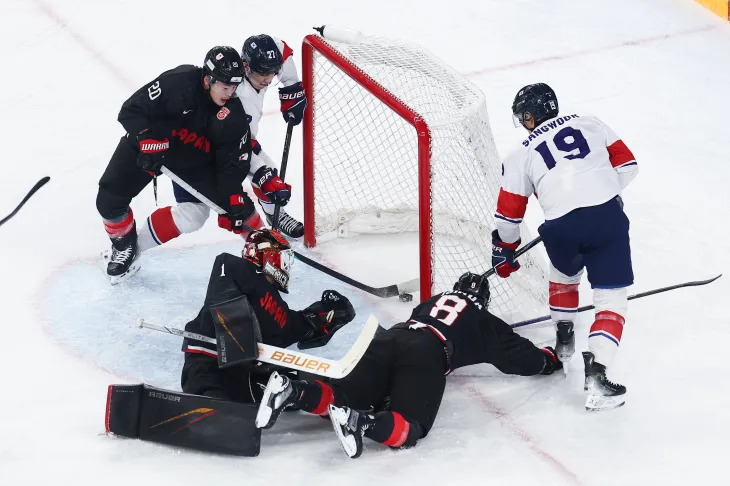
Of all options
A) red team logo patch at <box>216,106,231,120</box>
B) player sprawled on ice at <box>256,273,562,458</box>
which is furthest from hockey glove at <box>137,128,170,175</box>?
player sprawled on ice at <box>256,273,562,458</box>

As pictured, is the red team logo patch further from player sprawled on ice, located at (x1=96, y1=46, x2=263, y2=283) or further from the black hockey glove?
the black hockey glove

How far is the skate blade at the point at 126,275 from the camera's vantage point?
4.55m

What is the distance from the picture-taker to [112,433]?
3.52 m

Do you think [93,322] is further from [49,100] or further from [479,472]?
[49,100]

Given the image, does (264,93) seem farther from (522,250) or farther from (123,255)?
(522,250)

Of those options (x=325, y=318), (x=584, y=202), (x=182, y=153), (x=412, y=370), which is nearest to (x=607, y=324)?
(x=584, y=202)

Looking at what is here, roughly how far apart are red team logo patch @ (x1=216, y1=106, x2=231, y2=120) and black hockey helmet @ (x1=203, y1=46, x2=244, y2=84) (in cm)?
18

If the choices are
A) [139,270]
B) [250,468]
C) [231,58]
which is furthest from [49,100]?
[250,468]

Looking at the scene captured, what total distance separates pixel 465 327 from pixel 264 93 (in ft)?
4.96

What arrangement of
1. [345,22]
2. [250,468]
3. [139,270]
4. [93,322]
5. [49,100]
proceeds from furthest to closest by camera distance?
1. [345,22]
2. [49,100]
3. [139,270]
4. [93,322]
5. [250,468]

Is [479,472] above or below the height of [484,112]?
below

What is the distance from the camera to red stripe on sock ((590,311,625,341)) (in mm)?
3787

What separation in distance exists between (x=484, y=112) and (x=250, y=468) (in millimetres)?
1719

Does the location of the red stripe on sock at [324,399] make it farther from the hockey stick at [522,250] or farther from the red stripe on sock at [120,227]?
the red stripe on sock at [120,227]
